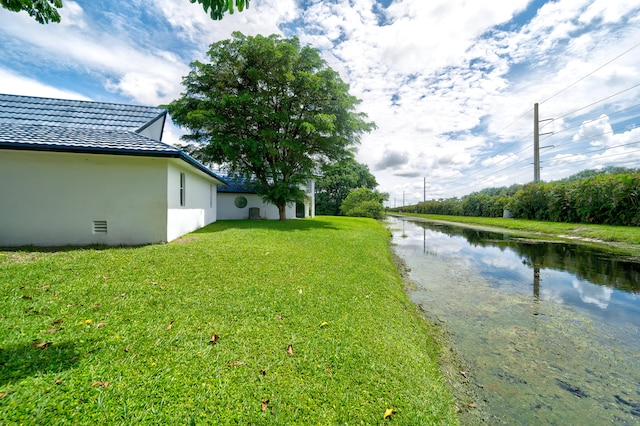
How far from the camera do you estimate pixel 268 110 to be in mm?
15117

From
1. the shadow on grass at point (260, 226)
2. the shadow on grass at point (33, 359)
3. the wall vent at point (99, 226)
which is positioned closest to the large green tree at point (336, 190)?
the shadow on grass at point (260, 226)

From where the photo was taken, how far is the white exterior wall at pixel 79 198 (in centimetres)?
763

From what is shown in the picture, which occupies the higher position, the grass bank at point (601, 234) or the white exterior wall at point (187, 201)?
the white exterior wall at point (187, 201)

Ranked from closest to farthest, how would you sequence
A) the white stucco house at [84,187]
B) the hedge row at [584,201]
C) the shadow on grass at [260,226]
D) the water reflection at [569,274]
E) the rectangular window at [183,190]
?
the water reflection at [569,274], the white stucco house at [84,187], the rectangular window at [183,190], the shadow on grass at [260,226], the hedge row at [584,201]

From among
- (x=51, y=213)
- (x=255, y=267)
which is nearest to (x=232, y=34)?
(x=51, y=213)

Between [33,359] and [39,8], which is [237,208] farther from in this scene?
[33,359]

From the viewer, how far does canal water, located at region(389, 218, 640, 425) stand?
2883mm

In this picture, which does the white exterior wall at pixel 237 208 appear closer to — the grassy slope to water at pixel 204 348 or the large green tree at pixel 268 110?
the large green tree at pixel 268 110

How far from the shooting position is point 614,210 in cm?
1784

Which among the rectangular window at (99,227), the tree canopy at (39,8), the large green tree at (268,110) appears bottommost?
the rectangular window at (99,227)

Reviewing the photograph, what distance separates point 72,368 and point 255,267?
3990 millimetres

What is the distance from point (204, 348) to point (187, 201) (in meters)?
9.04

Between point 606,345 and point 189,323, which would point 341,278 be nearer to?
point 189,323

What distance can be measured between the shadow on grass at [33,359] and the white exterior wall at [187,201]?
20.2ft
